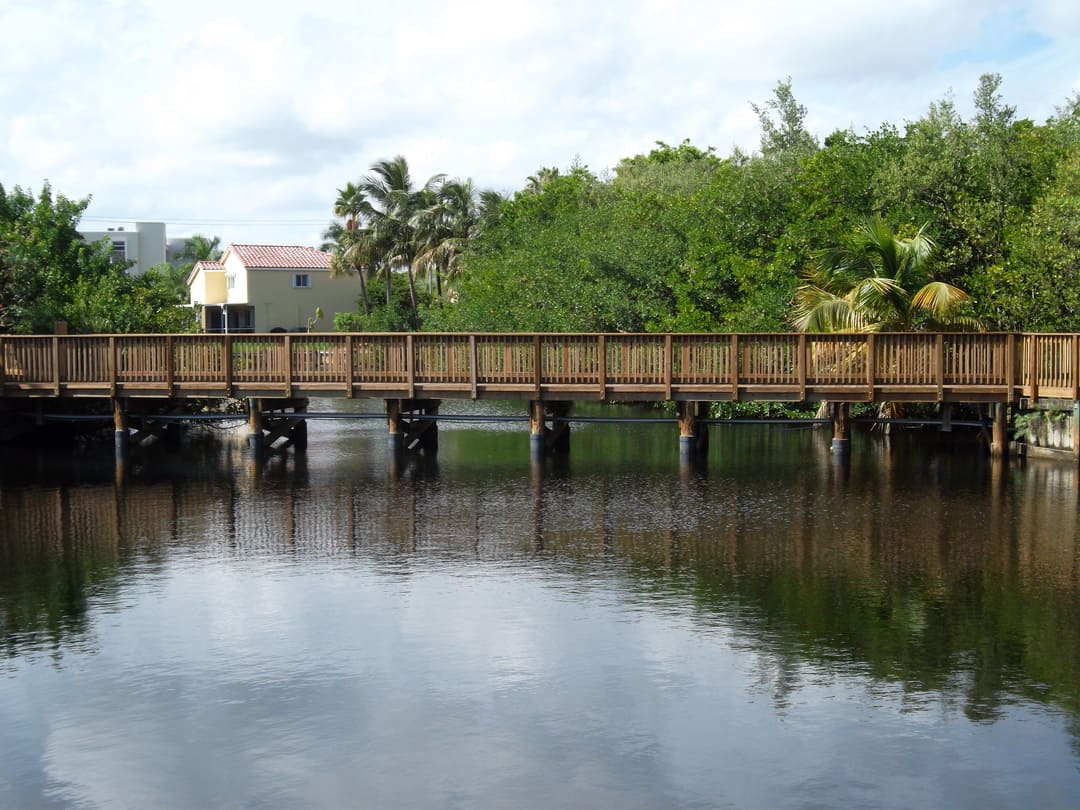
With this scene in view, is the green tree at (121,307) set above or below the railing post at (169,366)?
above

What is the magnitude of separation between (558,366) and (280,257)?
186 ft

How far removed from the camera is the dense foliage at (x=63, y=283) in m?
36.4

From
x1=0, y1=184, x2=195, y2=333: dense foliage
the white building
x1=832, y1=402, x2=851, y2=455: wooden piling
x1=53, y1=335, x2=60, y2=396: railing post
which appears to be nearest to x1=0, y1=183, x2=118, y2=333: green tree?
x1=0, y1=184, x2=195, y2=333: dense foliage

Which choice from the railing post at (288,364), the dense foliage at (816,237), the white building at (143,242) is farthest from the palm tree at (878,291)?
the white building at (143,242)

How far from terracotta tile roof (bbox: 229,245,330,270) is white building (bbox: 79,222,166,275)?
22.5 metres

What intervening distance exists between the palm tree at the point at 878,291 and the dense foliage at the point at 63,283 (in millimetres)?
18714

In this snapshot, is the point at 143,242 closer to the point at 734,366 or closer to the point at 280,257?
the point at 280,257

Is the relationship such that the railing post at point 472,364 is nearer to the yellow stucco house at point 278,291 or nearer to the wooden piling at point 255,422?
the wooden piling at point 255,422

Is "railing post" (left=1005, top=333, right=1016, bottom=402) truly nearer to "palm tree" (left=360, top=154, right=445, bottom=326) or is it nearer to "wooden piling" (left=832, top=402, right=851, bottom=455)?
"wooden piling" (left=832, top=402, right=851, bottom=455)

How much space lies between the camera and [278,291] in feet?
269

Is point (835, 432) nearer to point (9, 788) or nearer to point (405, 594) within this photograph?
point (405, 594)

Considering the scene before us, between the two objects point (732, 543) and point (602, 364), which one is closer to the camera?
point (732, 543)

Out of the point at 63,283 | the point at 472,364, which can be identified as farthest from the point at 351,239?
the point at 472,364

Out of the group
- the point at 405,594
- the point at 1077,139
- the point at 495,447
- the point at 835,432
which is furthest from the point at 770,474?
the point at 1077,139
